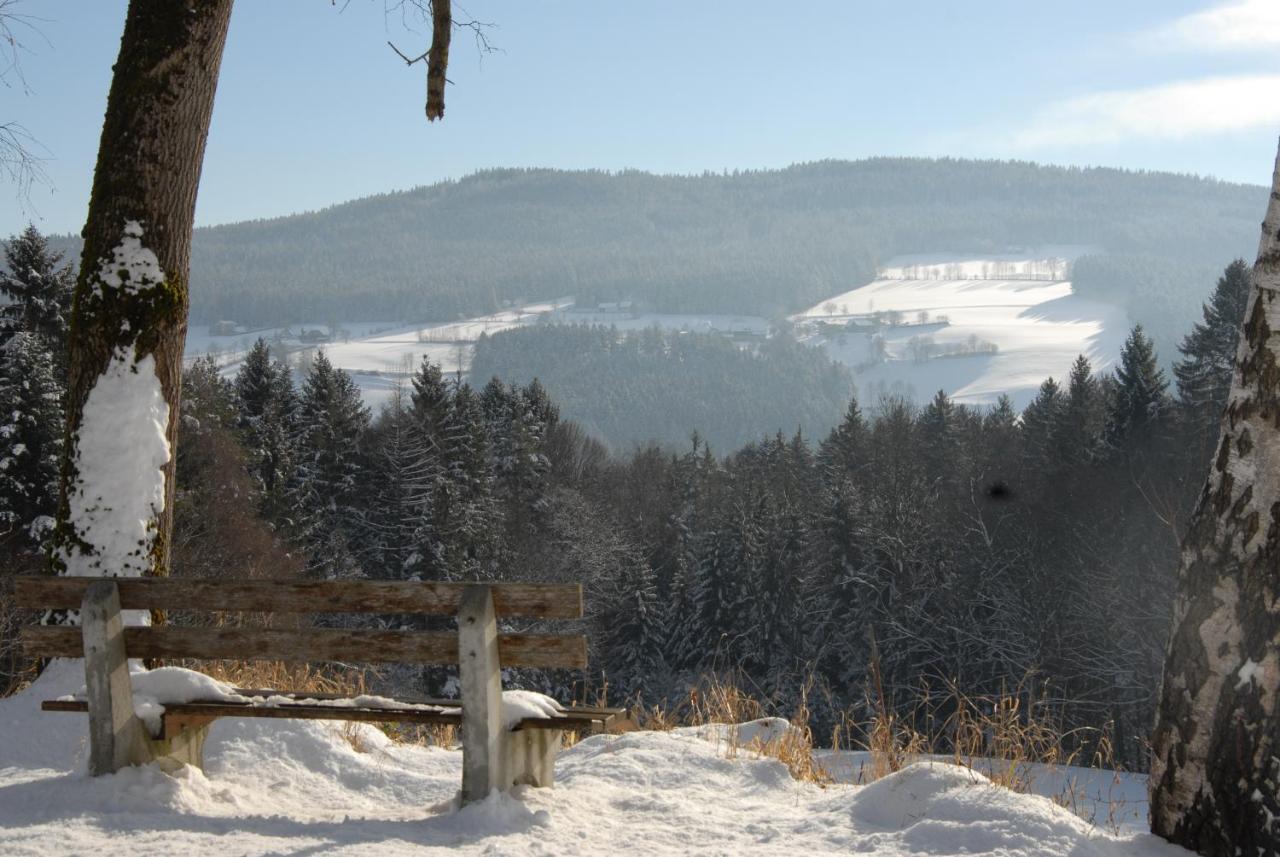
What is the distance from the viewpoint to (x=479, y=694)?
4.94 m

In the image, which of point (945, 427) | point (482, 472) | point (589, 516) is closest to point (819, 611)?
point (589, 516)

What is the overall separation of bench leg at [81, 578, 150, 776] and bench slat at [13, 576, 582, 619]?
0.08 m

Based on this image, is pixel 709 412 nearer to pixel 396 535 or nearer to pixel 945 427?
pixel 945 427

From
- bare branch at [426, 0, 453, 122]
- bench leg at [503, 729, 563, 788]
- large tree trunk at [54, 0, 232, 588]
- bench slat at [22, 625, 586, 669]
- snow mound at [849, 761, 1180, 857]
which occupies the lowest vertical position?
snow mound at [849, 761, 1180, 857]

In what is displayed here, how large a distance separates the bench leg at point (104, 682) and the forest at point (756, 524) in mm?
Answer: 20695

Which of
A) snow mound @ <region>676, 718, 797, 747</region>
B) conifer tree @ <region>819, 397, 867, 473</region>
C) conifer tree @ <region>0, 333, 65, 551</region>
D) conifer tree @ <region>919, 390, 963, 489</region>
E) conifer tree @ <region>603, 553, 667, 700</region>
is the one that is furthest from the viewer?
conifer tree @ <region>819, 397, 867, 473</region>

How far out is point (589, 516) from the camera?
49.1 metres

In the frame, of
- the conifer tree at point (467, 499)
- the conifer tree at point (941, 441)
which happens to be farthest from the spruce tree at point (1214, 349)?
the conifer tree at point (467, 499)

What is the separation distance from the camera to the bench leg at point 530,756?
16.9 ft

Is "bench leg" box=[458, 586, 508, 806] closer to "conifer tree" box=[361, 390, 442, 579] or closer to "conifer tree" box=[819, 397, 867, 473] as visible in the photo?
"conifer tree" box=[361, 390, 442, 579]

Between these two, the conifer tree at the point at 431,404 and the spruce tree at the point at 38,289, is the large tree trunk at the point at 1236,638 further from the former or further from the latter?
the conifer tree at the point at 431,404

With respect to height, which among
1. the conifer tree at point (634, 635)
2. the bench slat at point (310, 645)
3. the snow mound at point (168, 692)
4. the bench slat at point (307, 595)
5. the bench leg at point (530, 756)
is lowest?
the conifer tree at point (634, 635)

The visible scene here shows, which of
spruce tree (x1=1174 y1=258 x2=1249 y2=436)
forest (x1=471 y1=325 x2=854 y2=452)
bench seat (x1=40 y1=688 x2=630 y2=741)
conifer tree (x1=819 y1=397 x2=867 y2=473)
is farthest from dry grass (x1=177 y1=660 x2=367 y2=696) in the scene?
forest (x1=471 y1=325 x2=854 y2=452)

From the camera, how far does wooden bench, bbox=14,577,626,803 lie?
491cm
